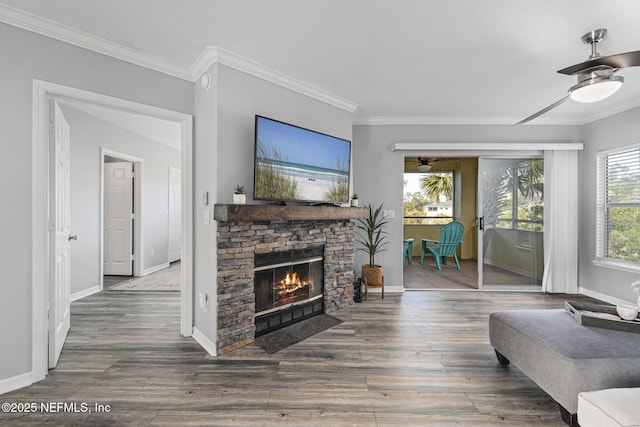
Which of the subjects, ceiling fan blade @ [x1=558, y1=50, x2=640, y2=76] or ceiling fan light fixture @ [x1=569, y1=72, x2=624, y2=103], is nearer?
ceiling fan blade @ [x1=558, y1=50, x2=640, y2=76]

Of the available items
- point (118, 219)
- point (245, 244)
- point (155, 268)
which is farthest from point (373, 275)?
point (118, 219)

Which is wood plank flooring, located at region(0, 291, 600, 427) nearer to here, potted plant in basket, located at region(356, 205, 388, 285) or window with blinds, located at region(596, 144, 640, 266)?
potted plant in basket, located at region(356, 205, 388, 285)

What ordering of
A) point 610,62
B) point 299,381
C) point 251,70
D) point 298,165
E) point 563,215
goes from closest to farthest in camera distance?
point 610,62
point 299,381
point 251,70
point 298,165
point 563,215

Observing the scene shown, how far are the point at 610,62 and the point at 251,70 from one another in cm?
259

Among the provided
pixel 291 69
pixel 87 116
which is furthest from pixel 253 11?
pixel 87 116

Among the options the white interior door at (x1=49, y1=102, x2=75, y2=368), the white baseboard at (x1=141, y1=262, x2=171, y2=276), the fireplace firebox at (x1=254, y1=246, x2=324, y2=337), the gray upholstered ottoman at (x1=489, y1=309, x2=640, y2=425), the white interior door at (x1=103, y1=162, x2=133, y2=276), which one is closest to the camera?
the gray upholstered ottoman at (x1=489, y1=309, x2=640, y2=425)

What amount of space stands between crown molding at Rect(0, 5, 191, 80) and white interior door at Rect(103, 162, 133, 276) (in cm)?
335

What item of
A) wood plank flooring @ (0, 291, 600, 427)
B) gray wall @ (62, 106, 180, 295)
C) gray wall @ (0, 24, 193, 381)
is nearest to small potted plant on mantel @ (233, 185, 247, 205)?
wood plank flooring @ (0, 291, 600, 427)

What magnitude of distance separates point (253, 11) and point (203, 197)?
1430 millimetres

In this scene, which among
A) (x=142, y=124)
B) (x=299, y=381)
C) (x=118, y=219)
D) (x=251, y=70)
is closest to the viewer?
(x=299, y=381)

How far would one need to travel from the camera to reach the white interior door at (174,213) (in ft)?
20.1

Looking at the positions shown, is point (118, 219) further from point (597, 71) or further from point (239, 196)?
point (597, 71)

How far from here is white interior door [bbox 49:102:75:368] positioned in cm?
212

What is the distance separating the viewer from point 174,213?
6266 mm
